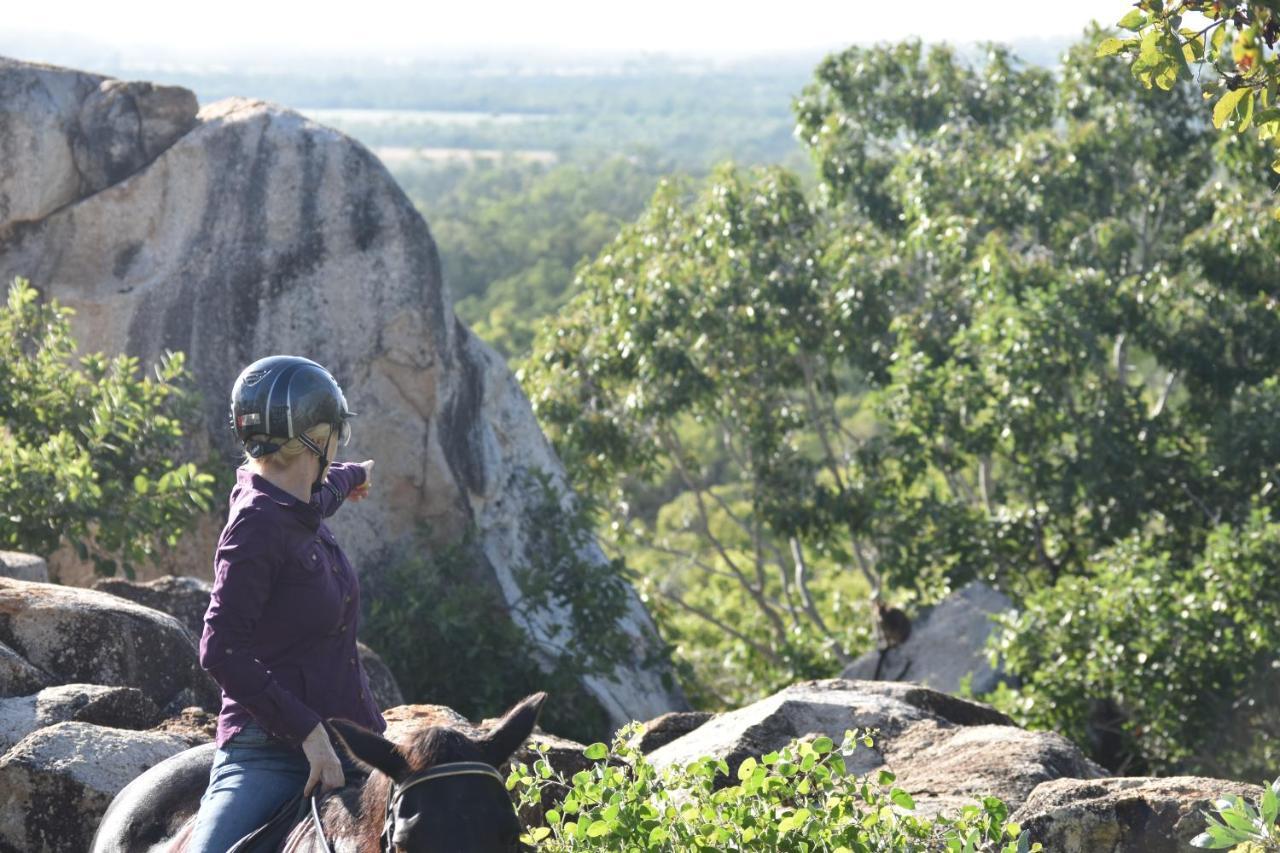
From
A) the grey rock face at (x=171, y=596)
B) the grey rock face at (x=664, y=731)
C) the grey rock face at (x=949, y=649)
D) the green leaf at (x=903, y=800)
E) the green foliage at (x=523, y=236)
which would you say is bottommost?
the green foliage at (x=523, y=236)

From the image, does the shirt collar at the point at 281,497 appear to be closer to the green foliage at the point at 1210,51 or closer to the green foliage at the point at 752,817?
the green foliage at the point at 752,817

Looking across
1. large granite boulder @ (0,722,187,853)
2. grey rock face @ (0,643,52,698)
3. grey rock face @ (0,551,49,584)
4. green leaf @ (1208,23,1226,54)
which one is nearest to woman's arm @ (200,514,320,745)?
large granite boulder @ (0,722,187,853)

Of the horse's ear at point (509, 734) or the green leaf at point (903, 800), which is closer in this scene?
the horse's ear at point (509, 734)

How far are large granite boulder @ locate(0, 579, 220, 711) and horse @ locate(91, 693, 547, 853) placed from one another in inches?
132

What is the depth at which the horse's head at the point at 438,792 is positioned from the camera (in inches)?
120

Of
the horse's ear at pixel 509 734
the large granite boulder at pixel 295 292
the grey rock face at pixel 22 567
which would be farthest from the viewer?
the large granite boulder at pixel 295 292

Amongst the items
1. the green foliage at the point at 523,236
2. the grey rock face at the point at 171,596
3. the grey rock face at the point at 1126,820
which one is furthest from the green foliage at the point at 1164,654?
the green foliage at the point at 523,236

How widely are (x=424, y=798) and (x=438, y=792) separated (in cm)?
3

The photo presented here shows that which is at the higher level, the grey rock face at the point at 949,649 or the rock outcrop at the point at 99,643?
the rock outcrop at the point at 99,643

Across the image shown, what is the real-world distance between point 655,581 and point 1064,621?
6991mm

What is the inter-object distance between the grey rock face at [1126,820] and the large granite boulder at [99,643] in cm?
375

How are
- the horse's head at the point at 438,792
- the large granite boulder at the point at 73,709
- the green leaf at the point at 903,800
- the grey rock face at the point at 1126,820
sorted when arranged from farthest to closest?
the large granite boulder at the point at 73,709
the grey rock face at the point at 1126,820
the green leaf at the point at 903,800
the horse's head at the point at 438,792

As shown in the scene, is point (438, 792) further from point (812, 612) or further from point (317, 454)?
point (812, 612)

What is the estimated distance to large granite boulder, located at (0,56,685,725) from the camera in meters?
11.4
